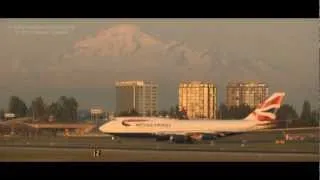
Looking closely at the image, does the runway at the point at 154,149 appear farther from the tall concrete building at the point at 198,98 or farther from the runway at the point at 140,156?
the tall concrete building at the point at 198,98

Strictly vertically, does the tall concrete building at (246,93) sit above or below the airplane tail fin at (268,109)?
above

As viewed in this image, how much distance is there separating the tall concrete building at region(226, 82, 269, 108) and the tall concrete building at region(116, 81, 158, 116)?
1.14 meters

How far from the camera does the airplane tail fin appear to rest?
1244 cm

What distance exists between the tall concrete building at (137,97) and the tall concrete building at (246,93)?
1138mm

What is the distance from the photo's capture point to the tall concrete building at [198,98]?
1255 cm

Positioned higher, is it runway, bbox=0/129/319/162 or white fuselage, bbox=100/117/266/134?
white fuselage, bbox=100/117/266/134

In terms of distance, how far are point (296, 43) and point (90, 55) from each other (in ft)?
10.1

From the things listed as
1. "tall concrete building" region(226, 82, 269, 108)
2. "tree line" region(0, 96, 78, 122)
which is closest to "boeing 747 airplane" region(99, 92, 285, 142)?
"tall concrete building" region(226, 82, 269, 108)

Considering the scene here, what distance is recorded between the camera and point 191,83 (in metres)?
12.5

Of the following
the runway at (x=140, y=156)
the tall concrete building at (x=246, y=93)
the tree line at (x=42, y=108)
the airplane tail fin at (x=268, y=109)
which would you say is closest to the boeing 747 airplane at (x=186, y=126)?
the airplane tail fin at (x=268, y=109)

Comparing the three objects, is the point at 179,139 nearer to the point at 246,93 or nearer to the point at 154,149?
the point at 154,149

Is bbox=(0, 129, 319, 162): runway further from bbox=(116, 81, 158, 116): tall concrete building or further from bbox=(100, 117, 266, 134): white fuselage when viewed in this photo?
bbox=(116, 81, 158, 116): tall concrete building
